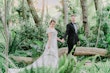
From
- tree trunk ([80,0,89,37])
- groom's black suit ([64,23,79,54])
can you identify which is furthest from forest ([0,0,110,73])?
groom's black suit ([64,23,79,54])

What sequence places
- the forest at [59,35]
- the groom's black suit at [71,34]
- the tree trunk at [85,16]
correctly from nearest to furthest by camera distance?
the groom's black suit at [71,34] < the forest at [59,35] < the tree trunk at [85,16]

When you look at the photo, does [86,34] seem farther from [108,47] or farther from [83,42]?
[108,47]

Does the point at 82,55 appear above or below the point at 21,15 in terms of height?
below

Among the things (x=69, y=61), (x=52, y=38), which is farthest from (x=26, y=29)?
(x=69, y=61)

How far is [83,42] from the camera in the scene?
12945 mm

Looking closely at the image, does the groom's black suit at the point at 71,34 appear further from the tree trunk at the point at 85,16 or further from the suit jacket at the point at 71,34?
the tree trunk at the point at 85,16

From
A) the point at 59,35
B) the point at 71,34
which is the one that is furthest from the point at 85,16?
the point at 71,34

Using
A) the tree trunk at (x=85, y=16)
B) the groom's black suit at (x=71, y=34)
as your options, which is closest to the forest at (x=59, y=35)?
the tree trunk at (x=85, y=16)

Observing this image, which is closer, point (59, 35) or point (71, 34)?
point (71, 34)

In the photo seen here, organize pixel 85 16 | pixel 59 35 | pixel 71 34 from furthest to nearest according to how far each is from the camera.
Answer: pixel 59 35, pixel 85 16, pixel 71 34

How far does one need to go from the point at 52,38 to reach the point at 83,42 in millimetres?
4302

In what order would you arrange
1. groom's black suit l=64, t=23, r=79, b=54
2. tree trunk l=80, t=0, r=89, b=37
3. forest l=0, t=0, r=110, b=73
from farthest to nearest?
tree trunk l=80, t=0, r=89, b=37
forest l=0, t=0, r=110, b=73
groom's black suit l=64, t=23, r=79, b=54

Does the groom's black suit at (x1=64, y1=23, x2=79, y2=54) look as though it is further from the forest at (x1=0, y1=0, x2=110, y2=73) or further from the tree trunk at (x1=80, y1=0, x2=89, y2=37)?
the tree trunk at (x1=80, y1=0, x2=89, y2=37)

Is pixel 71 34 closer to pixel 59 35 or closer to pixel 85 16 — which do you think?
pixel 85 16
